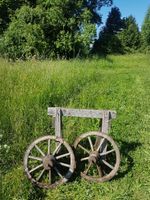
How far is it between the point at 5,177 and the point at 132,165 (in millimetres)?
2150

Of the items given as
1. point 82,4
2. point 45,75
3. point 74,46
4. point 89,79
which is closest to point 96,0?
point 82,4

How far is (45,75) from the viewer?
436 inches

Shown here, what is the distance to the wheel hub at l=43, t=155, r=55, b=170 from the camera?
585 cm

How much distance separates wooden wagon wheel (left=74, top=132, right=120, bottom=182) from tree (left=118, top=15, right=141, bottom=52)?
50.4m

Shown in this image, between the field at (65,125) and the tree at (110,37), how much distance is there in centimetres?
3440

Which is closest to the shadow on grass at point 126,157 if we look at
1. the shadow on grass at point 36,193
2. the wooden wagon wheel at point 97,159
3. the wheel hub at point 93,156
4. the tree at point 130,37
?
the wooden wagon wheel at point 97,159

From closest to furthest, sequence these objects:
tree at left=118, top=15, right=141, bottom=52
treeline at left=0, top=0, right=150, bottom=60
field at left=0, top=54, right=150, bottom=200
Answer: field at left=0, top=54, right=150, bottom=200 → treeline at left=0, top=0, right=150, bottom=60 → tree at left=118, top=15, right=141, bottom=52

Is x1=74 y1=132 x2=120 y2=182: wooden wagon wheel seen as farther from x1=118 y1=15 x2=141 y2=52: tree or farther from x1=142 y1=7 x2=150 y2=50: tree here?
x1=118 y1=15 x2=141 y2=52: tree

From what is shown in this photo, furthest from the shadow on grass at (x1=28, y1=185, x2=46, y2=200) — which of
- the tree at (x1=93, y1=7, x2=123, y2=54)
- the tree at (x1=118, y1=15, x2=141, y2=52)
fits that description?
the tree at (x1=118, y1=15, x2=141, y2=52)

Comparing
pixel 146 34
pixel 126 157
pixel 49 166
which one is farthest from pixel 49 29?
pixel 146 34

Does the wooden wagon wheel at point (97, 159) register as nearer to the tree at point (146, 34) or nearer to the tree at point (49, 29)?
the tree at point (49, 29)

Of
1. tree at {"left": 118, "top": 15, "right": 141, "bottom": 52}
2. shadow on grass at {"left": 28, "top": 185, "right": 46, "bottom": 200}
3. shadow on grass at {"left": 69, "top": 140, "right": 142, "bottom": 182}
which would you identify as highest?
shadow on grass at {"left": 69, "top": 140, "right": 142, "bottom": 182}

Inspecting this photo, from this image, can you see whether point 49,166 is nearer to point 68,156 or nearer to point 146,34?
point 68,156

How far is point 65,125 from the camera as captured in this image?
26.7 feet
